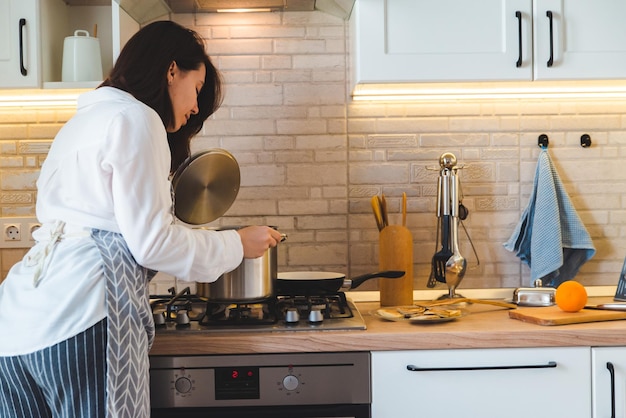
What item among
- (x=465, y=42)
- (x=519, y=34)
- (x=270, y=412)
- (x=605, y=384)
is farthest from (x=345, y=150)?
(x=605, y=384)

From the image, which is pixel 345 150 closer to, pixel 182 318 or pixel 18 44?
pixel 182 318

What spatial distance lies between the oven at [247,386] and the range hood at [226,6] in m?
1.15

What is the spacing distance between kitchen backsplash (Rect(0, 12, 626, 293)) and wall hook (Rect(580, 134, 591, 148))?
1cm

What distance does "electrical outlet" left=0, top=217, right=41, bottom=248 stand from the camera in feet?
7.93

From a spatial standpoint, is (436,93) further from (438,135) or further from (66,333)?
(66,333)

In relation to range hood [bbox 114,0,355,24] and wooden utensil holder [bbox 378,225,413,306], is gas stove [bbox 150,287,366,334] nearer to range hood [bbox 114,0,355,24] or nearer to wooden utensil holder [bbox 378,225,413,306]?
wooden utensil holder [bbox 378,225,413,306]

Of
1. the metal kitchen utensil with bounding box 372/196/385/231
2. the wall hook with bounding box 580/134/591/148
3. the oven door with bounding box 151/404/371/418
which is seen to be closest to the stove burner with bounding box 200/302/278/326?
the oven door with bounding box 151/404/371/418

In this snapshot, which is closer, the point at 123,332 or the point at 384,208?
the point at 123,332

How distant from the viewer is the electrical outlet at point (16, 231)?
242 cm

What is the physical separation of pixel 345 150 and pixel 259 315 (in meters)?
0.73

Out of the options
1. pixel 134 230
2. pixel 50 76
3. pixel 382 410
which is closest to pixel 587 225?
pixel 382 410

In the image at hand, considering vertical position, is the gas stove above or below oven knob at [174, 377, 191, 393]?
above

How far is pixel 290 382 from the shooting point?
5.79ft

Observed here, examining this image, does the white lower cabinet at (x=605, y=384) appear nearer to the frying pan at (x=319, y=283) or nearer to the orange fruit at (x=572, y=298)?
the orange fruit at (x=572, y=298)
